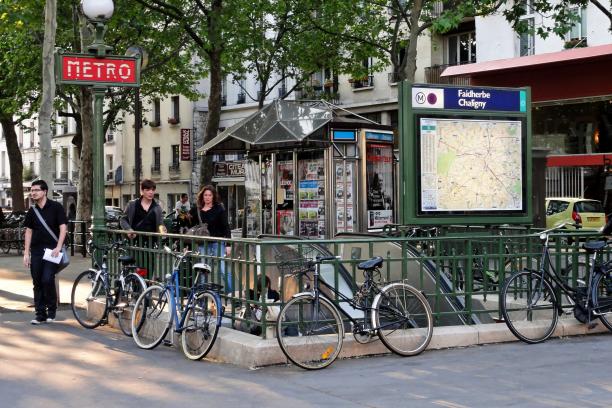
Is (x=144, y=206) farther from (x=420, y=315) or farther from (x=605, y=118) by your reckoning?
(x=605, y=118)

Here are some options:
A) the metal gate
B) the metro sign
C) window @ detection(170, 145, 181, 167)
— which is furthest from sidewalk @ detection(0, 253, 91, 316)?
window @ detection(170, 145, 181, 167)

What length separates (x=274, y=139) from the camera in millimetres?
15953

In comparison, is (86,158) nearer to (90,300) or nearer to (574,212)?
(574,212)

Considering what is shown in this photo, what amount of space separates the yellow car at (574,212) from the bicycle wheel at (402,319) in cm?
1769

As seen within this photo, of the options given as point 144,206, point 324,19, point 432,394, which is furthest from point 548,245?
point 324,19

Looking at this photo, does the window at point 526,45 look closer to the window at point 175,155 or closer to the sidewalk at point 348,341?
the sidewalk at point 348,341

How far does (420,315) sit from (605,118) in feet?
67.3

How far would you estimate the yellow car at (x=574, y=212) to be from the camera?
25484 millimetres

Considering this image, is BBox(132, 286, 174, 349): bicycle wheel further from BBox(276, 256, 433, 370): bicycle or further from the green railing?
BBox(276, 256, 433, 370): bicycle

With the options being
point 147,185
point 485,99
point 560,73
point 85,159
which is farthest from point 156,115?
point 485,99

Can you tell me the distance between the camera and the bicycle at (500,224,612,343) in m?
9.13

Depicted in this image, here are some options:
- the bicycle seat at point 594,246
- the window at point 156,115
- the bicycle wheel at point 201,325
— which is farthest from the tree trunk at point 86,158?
the window at point 156,115

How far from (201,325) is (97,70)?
4.84m

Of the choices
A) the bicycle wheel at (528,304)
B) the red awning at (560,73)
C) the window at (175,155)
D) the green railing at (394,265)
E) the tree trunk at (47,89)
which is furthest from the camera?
the window at (175,155)
